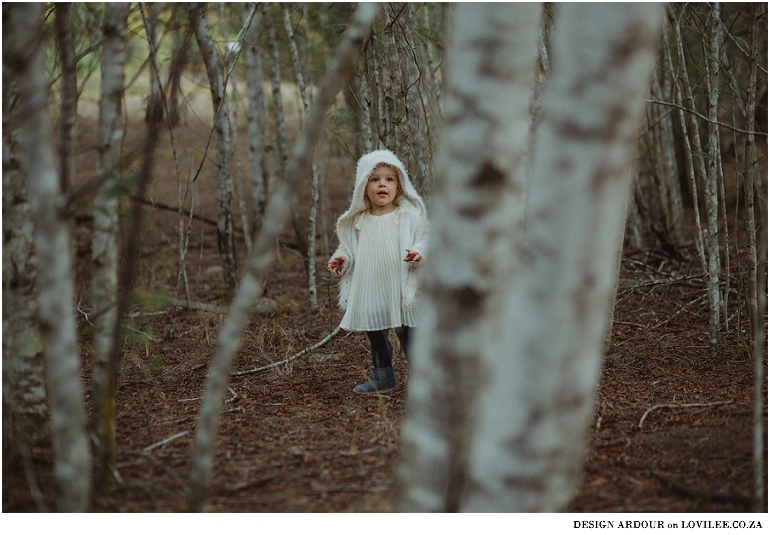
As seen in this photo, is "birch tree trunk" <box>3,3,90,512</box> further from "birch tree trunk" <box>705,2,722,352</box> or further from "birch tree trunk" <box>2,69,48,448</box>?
"birch tree trunk" <box>705,2,722,352</box>

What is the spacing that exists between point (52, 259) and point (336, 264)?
194 centimetres

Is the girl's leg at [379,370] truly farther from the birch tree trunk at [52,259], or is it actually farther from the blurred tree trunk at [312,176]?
the blurred tree trunk at [312,176]

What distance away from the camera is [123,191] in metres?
1.91

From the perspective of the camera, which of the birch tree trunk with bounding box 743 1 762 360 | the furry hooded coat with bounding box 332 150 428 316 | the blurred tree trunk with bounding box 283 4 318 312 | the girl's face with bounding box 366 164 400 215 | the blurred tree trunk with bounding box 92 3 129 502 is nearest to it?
the blurred tree trunk with bounding box 92 3 129 502

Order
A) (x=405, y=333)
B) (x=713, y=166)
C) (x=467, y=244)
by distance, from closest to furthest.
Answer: (x=467, y=244) → (x=405, y=333) → (x=713, y=166)

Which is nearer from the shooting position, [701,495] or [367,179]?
[701,495]

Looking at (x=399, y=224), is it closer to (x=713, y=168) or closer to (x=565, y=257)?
A: (x=713, y=168)

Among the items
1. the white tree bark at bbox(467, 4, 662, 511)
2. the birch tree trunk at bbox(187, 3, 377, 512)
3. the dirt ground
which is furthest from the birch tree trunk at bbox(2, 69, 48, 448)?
the white tree bark at bbox(467, 4, 662, 511)

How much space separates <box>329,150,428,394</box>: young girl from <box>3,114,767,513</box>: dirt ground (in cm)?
35

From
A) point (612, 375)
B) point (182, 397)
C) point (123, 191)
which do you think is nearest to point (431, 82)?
point (612, 375)

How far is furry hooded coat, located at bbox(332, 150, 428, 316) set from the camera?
3420mm

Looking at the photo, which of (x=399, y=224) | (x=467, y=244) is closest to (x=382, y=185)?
(x=399, y=224)

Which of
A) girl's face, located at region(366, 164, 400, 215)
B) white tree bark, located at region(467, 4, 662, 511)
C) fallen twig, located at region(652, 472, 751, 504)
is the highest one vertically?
girl's face, located at region(366, 164, 400, 215)

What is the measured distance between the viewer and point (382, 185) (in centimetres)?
352
